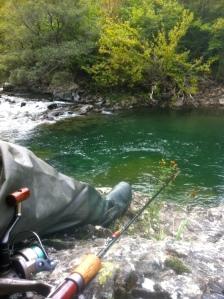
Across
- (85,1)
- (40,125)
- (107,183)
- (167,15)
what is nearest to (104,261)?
(107,183)

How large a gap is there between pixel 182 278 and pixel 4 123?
15151mm

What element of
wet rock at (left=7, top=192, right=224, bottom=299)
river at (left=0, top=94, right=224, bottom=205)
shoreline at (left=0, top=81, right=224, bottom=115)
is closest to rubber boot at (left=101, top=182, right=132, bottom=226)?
wet rock at (left=7, top=192, right=224, bottom=299)

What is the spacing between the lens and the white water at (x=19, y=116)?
15589 millimetres

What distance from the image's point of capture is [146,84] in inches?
865

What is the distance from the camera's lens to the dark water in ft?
32.3

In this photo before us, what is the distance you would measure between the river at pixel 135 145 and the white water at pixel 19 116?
37 mm

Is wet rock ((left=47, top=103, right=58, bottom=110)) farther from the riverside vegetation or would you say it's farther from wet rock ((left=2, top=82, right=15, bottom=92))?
wet rock ((left=2, top=82, right=15, bottom=92))

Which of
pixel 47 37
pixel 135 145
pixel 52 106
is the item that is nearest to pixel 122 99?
pixel 52 106

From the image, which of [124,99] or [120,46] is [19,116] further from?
[120,46]

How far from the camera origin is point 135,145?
1361 centimetres

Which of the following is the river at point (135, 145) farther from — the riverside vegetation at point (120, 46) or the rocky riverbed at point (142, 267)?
the rocky riverbed at point (142, 267)

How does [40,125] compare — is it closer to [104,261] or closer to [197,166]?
[197,166]

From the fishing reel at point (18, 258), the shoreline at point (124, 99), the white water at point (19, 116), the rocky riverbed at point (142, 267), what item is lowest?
the white water at point (19, 116)

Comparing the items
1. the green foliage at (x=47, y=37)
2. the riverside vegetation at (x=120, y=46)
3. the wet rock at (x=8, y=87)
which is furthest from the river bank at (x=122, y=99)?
the wet rock at (x=8, y=87)
